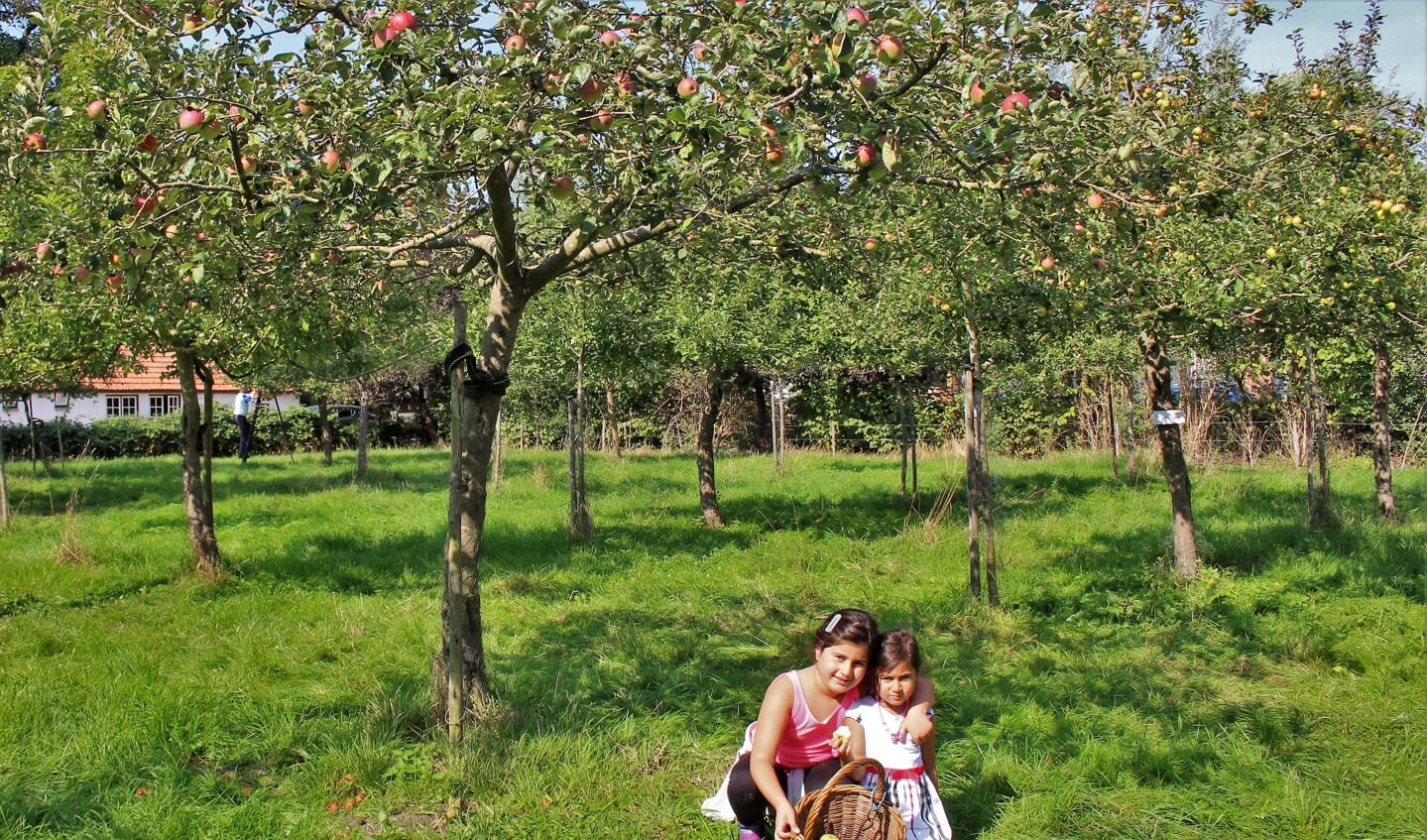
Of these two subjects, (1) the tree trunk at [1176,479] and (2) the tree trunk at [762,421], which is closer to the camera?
(1) the tree trunk at [1176,479]

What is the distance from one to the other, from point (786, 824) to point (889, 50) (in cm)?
241

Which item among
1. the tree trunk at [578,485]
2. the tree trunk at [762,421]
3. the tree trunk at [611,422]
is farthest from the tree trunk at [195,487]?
the tree trunk at [762,421]

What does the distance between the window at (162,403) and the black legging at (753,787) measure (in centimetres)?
2995

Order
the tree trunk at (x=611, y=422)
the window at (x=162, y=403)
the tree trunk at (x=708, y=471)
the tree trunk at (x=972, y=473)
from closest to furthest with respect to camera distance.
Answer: the tree trunk at (x=972, y=473) < the tree trunk at (x=708, y=471) < the tree trunk at (x=611, y=422) < the window at (x=162, y=403)

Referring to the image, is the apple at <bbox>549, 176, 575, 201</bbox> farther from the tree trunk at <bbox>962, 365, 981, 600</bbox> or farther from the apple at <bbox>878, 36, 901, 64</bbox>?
the tree trunk at <bbox>962, 365, 981, 600</bbox>

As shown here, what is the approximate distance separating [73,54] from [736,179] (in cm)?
359

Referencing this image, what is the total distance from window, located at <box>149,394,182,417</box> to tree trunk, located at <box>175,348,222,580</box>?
23735 millimetres

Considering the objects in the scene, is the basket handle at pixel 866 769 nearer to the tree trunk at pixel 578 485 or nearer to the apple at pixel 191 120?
the apple at pixel 191 120

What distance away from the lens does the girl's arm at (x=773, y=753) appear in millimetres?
3129

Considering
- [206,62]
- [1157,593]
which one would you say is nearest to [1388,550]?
[1157,593]

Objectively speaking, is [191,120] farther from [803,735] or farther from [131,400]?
[131,400]

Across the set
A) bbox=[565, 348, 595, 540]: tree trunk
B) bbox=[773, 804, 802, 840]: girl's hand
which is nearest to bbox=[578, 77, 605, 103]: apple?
bbox=[773, 804, 802, 840]: girl's hand

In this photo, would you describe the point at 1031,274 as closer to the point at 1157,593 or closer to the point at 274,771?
the point at 1157,593

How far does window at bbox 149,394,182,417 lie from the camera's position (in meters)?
29.1
